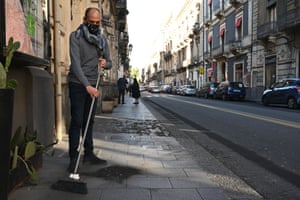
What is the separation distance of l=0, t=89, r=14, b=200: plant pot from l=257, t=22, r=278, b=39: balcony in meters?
31.2

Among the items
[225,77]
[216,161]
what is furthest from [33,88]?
[225,77]

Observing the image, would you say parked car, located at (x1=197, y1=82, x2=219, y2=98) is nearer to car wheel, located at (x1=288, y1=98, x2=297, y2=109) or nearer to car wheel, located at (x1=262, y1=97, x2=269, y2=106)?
car wheel, located at (x1=262, y1=97, x2=269, y2=106)

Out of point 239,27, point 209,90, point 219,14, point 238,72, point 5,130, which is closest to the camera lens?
point 5,130

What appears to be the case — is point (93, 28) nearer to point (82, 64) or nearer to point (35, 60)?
point (82, 64)

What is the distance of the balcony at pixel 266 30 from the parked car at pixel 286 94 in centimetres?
879

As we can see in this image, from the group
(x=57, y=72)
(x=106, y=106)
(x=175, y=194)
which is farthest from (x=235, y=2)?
(x=175, y=194)

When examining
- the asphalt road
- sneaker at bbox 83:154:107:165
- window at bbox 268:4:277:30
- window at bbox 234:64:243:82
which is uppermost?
window at bbox 268:4:277:30

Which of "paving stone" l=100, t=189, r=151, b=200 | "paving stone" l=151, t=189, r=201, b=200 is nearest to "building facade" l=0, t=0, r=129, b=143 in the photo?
"paving stone" l=100, t=189, r=151, b=200

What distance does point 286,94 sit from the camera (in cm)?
2281

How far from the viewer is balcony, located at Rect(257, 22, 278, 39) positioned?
32.0 meters

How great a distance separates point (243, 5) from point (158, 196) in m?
39.0

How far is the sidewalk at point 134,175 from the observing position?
4184 millimetres

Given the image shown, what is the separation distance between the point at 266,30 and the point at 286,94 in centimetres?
1188

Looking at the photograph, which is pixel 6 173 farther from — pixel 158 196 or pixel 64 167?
pixel 64 167
